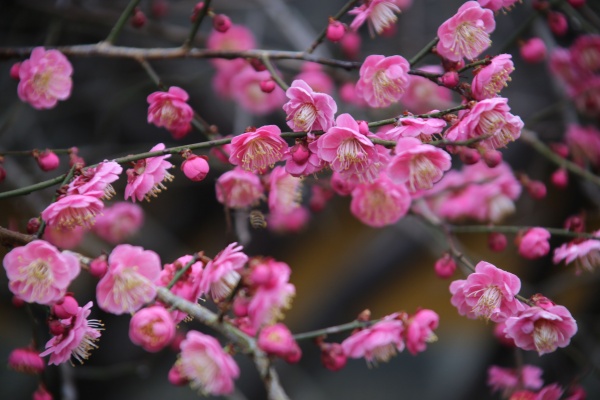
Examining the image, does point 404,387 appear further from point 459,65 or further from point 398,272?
point 459,65

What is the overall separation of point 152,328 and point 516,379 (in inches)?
41.0

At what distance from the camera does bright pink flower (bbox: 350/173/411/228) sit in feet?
4.06

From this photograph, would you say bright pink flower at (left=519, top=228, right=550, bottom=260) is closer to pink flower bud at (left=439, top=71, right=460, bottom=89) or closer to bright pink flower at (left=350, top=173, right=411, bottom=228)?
bright pink flower at (left=350, top=173, right=411, bottom=228)

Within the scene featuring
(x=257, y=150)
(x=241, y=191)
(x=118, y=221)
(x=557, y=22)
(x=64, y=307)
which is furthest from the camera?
(x=118, y=221)

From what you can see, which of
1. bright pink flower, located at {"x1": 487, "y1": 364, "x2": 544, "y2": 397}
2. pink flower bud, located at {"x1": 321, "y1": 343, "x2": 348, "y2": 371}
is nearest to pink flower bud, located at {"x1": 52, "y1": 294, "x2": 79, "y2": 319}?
pink flower bud, located at {"x1": 321, "y1": 343, "x2": 348, "y2": 371}

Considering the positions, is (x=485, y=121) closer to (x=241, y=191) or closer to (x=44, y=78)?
(x=241, y=191)

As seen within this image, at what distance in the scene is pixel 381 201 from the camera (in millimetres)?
1271

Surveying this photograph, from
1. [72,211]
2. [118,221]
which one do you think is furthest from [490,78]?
[118,221]

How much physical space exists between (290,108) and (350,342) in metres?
0.46

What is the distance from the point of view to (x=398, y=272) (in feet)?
8.26

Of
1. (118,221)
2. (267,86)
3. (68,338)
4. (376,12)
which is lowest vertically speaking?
(118,221)

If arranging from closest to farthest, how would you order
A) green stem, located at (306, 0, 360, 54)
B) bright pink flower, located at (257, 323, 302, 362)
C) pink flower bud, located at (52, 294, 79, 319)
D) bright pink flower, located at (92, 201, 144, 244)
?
bright pink flower, located at (257, 323, 302, 362) < pink flower bud, located at (52, 294, 79, 319) < green stem, located at (306, 0, 360, 54) < bright pink flower, located at (92, 201, 144, 244)

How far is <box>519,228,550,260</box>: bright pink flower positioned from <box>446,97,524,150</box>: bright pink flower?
0.32 meters

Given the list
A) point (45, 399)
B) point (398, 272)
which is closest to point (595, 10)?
point (398, 272)
